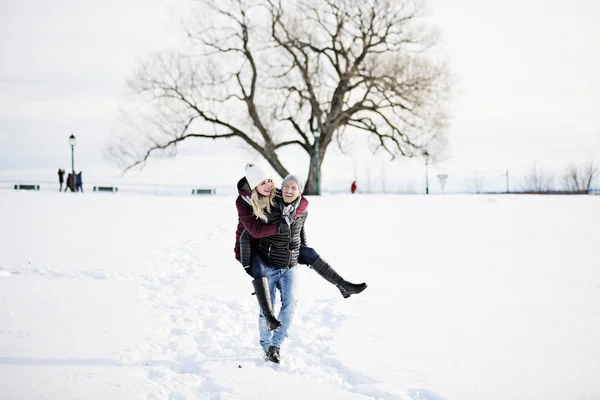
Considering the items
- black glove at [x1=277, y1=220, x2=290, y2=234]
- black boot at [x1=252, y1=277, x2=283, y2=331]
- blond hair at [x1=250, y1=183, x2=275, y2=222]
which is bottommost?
black boot at [x1=252, y1=277, x2=283, y2=331]

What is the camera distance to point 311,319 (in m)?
6.56

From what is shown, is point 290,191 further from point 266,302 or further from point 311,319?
point 311,319

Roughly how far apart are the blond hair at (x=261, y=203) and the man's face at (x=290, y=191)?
0.36 ft

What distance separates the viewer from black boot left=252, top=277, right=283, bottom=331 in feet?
15.4

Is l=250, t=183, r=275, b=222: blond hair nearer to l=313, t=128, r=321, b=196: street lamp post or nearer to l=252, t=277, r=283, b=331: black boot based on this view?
l=252, t=277, r=283, b=331: black boot

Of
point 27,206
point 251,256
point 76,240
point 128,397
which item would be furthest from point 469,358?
point 27,206

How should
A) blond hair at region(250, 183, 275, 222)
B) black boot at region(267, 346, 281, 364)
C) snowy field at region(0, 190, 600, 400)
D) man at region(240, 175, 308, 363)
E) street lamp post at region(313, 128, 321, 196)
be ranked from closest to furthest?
snowy field at region(0, 190, 600, 400), blond hair at region(250, 183, 275, 222), man at region(240, 175, 308, 363), black boot at region(267, 346, 281, 364), street lamp post at region(313, 128, 321, 196)

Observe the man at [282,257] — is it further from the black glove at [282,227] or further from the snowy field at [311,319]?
the snowy field at [311,319]

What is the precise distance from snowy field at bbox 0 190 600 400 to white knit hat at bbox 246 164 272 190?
161 centimetres

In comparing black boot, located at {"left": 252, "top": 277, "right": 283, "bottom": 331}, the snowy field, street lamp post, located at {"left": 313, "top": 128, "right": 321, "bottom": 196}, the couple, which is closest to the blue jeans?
the couple

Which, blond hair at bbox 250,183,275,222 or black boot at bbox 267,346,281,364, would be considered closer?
blond hair at bbox 250,183,275,222

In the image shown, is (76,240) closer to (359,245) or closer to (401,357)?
(359,245)

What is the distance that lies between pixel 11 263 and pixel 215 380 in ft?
19.7

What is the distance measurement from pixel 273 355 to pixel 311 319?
168 centimetres
